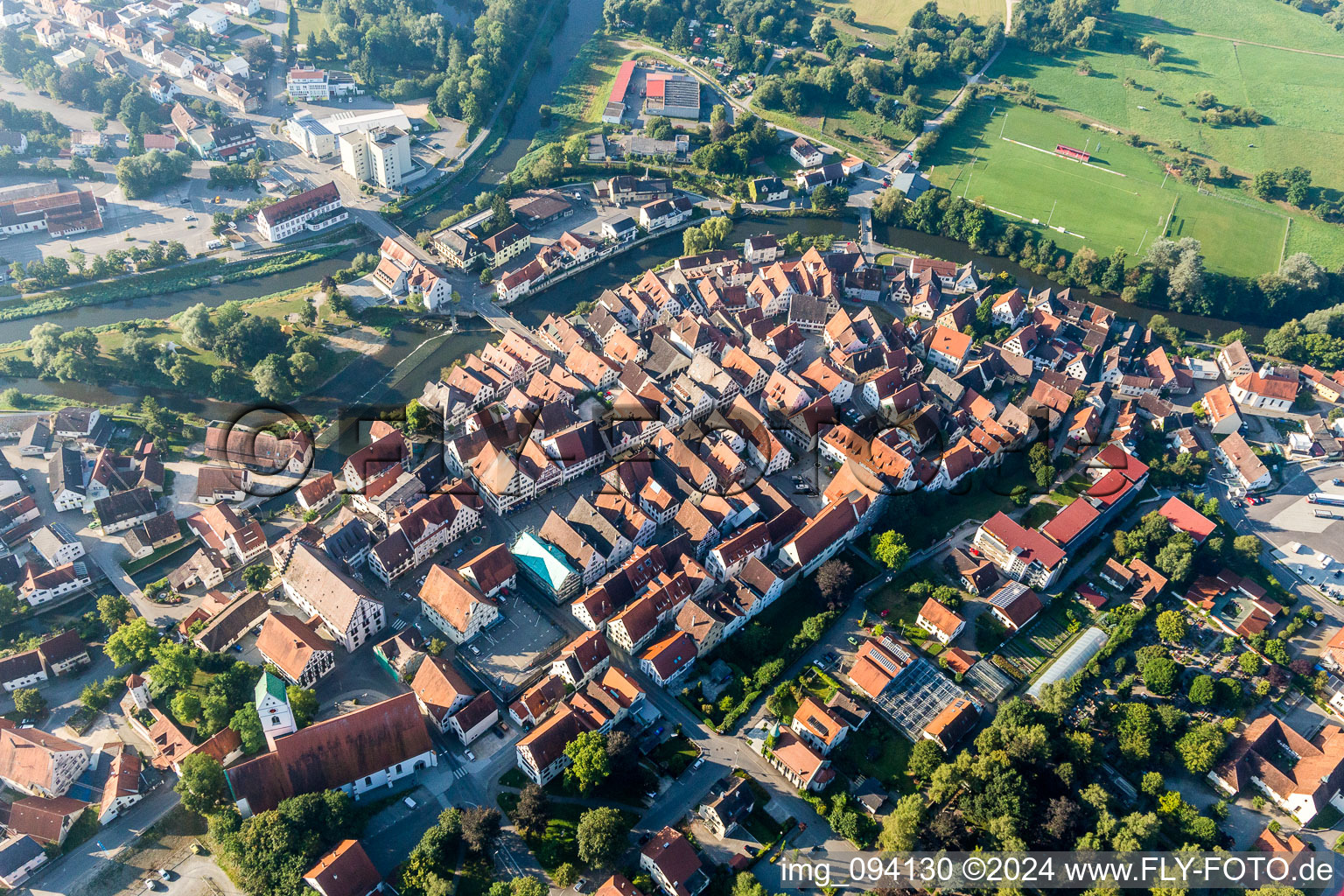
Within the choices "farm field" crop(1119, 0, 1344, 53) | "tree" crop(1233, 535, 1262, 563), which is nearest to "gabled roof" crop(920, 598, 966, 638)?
"tree" crop(1233, 535, 1262, 563)

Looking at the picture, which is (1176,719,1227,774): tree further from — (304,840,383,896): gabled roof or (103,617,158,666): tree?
(103,617,158,666): tree

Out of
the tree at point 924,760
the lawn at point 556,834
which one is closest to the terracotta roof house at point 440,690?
the lawn at point 556,834

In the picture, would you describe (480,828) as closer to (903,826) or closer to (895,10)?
(903,826)

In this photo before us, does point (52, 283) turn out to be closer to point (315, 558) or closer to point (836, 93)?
point (315, 558)

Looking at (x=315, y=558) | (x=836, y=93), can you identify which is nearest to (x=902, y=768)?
(x=315, y=558)

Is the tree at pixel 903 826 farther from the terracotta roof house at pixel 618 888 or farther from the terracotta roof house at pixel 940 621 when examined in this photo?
the terracotta roof house at pixel 940 621

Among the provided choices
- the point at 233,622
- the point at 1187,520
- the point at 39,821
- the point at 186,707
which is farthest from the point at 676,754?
the point at 1187,520
